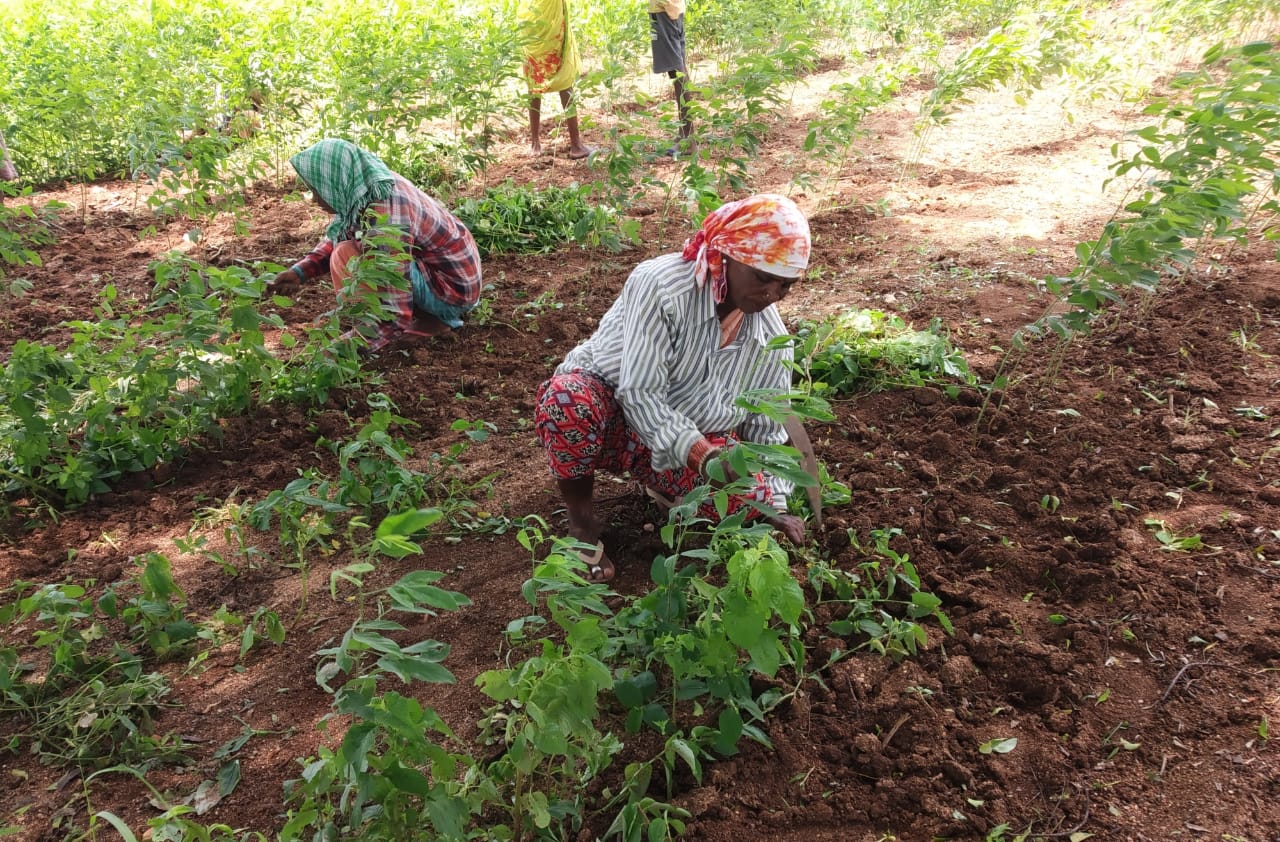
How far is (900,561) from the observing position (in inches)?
86.0

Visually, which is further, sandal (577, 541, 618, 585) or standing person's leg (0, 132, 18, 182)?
standing person's leg (0, 132, 18, 182)

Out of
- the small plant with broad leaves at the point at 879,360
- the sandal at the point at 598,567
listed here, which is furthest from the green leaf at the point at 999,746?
the small plant with broad leaves at the point at 879,360

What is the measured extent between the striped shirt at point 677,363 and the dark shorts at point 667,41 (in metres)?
4.78

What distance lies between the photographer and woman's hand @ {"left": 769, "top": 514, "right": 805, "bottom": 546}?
2283 millimetres

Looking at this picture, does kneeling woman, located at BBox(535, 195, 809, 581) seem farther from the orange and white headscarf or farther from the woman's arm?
the woman's arm

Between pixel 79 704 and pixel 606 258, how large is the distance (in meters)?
3.33

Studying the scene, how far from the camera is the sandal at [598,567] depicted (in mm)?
2412

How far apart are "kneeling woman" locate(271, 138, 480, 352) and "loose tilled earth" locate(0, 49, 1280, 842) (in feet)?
0.57

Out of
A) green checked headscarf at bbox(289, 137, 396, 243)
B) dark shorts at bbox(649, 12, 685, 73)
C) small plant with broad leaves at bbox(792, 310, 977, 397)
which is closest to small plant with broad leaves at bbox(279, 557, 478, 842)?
small plant with broad leaves at bbox(792, 310, 977, 397)

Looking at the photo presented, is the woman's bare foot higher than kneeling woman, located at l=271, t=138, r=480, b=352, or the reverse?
kneeling woman, located at l=271, t=138, r=480, b=352

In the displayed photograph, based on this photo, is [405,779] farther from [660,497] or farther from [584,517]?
[660,497]

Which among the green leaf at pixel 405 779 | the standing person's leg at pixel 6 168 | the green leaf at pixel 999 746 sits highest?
the standing person's leg at pixel 6 168

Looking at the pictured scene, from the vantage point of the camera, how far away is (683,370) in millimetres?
2326

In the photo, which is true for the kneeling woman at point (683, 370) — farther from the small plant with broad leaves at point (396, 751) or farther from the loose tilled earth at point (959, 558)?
the small plant with broad leaves at point (396, 751)
